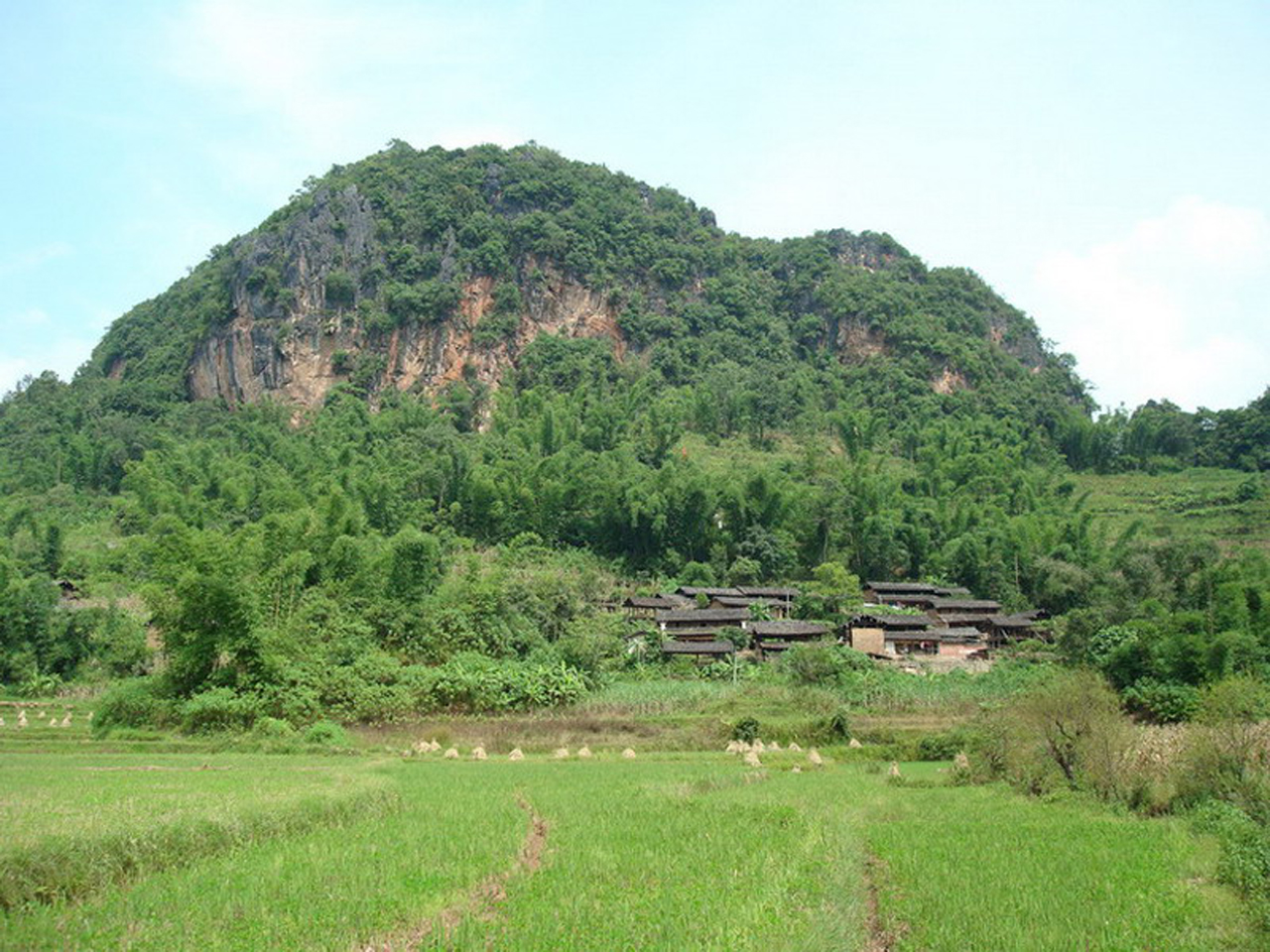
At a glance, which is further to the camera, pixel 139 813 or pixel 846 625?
pixel 846 625

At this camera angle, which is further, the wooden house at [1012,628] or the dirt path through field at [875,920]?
the wooden house at [1012,628]

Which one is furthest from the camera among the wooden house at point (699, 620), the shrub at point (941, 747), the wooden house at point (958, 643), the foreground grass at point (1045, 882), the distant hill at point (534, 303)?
the distant hill at point (534, 303)

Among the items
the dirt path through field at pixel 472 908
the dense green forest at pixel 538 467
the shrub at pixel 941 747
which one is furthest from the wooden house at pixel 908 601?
the dirt path through field at pixel 472 908

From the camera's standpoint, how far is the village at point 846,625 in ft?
135

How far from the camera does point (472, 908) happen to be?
30.5ft

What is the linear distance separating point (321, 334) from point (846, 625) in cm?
5829

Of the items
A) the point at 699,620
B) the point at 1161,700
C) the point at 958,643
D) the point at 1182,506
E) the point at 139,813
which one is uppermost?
the point at 1182,506

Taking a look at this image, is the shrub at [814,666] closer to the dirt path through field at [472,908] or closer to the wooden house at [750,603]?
the wooden house at [750,603]

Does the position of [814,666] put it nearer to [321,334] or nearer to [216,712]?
[216,712]

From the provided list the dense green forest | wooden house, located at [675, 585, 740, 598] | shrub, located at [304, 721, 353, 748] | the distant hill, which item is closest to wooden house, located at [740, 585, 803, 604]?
wooden house, located at [675, 585, 740, 598]

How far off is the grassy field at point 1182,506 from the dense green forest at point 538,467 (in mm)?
1703

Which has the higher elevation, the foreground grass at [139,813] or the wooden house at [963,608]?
the foreground grass at [139,813]

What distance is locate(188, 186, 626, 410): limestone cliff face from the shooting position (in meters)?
81.3

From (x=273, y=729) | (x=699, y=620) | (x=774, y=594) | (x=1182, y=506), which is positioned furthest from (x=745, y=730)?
(x=1182, y=506)
